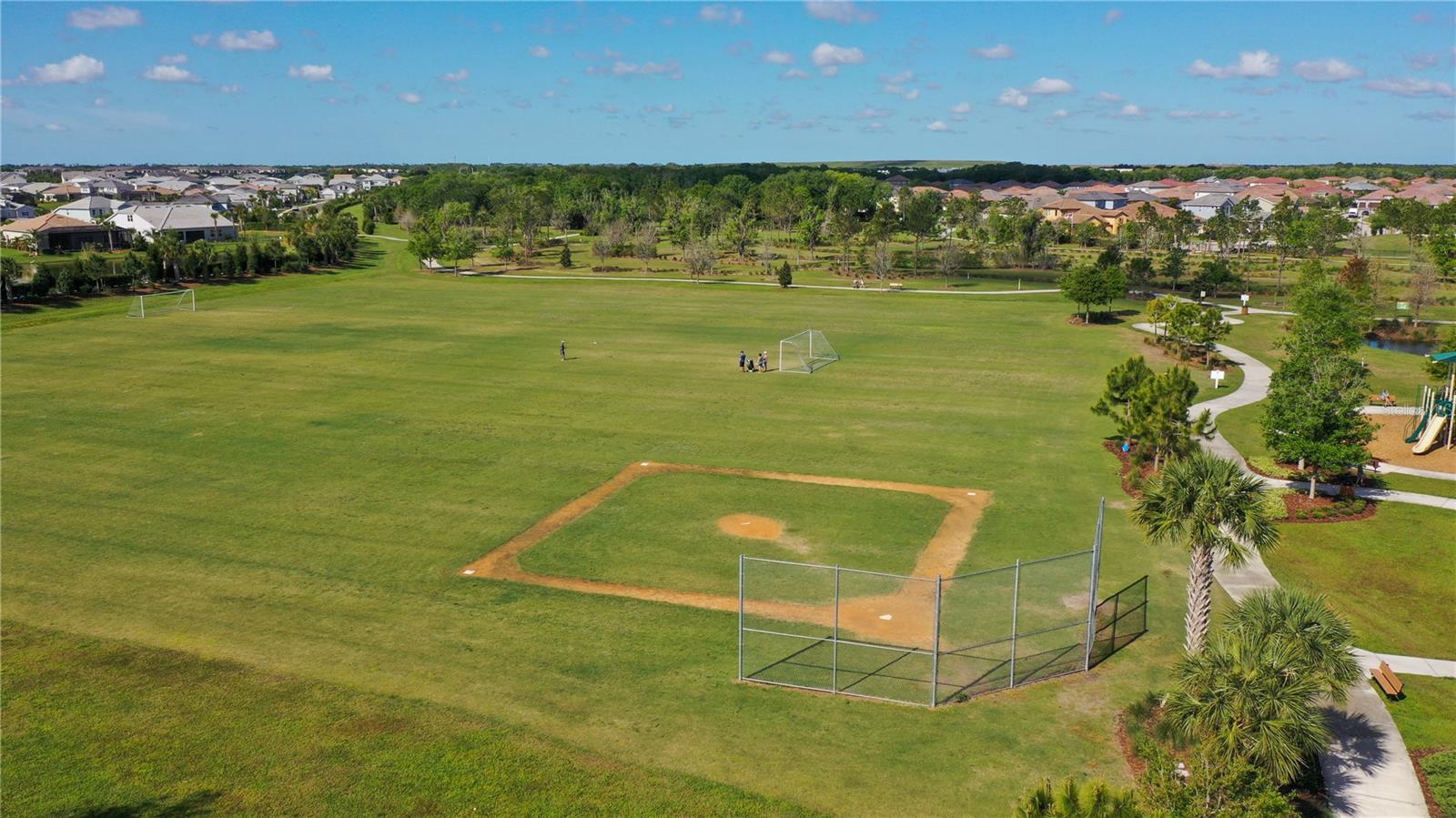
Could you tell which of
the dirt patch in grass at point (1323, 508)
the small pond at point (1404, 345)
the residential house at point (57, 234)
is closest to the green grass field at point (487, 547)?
the dirt patch in grass at point (1323, 508)

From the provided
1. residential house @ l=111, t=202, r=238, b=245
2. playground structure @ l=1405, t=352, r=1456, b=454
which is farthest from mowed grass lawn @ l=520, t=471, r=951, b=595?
residential house @ l=111, t=202, r=238, b=245

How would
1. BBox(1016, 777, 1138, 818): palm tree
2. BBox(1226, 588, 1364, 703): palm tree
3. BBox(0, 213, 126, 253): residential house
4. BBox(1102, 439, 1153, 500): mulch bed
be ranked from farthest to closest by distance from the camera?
BBox(0, 213, 126, 253): residential house < BBox(1102, 439, 1153, 500): mulch bed < BBox(1226, 588, 1364, 703): palm tree < BBox(1016, 777, 1138, 818): palm tree

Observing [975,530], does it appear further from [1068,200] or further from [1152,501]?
[1068,200]

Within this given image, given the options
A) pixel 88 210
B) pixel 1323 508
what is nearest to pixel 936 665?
pixel 1323 508

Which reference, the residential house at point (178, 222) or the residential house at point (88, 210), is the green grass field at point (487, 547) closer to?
the residential house at point (178, 222)

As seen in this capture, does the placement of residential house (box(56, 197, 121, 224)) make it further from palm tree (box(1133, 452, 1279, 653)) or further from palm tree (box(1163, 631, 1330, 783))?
palm tree (box(1163, 631, 1330, 783))

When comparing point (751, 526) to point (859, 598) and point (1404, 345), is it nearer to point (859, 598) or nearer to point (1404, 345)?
point (859, 598)
